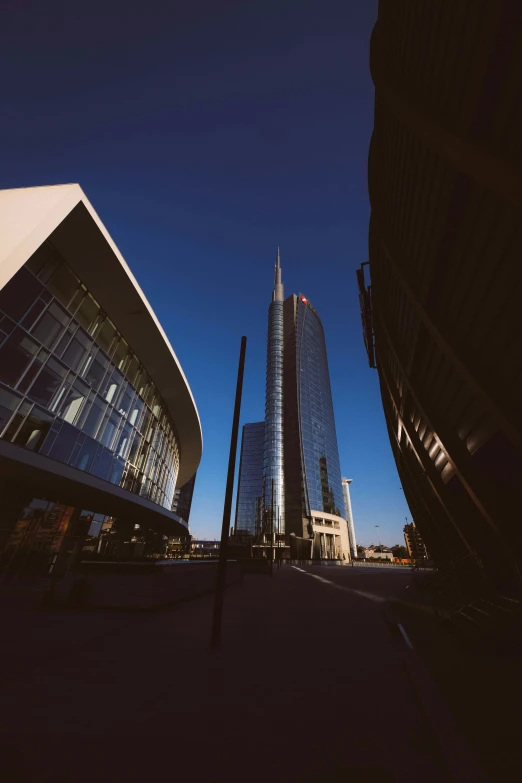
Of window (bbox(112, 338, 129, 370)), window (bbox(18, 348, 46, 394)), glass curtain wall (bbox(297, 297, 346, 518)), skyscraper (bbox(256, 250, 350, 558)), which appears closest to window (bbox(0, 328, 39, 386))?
window (bbox(18, 348, 46, 394))

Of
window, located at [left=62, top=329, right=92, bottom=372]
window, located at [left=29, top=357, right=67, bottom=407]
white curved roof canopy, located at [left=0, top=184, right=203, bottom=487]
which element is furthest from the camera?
window, located at [left=62, top=329, right=92, bottom=372]

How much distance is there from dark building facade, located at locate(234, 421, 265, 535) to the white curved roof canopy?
3266 inches

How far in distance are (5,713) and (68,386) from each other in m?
14.7

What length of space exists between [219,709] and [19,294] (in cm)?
1612

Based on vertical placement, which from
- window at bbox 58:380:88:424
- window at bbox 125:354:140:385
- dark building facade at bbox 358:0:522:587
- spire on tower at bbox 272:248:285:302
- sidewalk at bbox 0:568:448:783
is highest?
spire on tower at bbox 272:248:285:302

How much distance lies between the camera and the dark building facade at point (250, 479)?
10614cm

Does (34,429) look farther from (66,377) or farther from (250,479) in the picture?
(250,479)

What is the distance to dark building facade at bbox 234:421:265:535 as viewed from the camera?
106144mm

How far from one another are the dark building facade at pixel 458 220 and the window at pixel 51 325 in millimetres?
14515

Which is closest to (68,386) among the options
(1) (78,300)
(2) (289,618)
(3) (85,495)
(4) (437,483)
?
(1) (78,300)

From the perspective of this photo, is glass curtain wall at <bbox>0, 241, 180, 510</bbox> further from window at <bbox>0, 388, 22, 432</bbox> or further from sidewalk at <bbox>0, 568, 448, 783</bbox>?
sidewalk at <bbox>0, 568, 448, 783</bbox>

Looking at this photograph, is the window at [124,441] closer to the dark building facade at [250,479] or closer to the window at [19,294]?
the window at [19,294]

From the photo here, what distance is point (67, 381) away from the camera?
1520 centimetres

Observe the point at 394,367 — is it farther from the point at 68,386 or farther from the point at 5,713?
the point at 68,386
